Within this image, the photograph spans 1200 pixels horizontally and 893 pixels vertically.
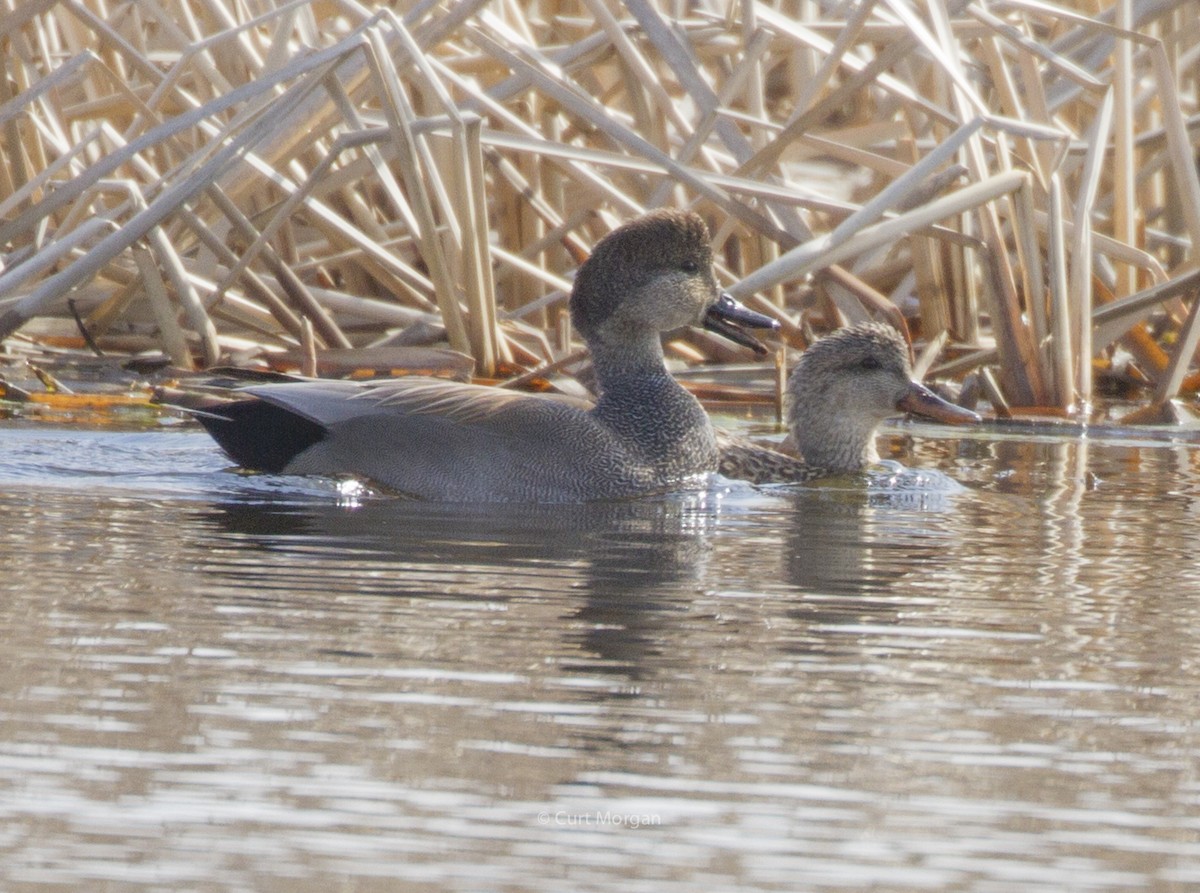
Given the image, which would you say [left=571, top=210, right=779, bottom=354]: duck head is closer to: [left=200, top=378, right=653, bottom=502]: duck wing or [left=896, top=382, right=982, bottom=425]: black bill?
[left=200, top=378, right=653, bottom=502]: duck wing

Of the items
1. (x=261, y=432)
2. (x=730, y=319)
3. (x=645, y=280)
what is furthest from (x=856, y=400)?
(x=261, y=432)

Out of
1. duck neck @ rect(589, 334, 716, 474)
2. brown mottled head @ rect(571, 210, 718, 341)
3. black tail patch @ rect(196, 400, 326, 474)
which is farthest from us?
brown mottled head @ rect(571, 210, 718, 341)

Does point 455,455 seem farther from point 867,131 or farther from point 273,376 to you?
point 867,131

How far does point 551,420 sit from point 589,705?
314 centimetres

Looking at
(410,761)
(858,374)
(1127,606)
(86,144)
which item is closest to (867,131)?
(858,374)

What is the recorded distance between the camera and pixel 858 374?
7.94m

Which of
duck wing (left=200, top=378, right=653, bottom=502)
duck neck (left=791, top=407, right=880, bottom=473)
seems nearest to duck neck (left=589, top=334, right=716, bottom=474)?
duck wing (left=200, top=378, right=653, bottom=502)

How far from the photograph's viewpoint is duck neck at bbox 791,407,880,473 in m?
7.85

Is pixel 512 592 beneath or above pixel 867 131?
beneath

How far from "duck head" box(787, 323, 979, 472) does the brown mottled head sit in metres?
0.80

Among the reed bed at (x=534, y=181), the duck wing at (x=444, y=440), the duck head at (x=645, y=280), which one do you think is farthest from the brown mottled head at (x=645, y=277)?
the duck wing at (x=444, y=440)

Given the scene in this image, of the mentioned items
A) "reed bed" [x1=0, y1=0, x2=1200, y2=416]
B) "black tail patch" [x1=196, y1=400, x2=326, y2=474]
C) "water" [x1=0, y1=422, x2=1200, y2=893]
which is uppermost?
"reed bed" [x1=0, y1=0, x2=1200, y2=416]

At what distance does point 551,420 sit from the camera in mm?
6727

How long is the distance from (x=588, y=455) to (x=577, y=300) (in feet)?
2.80
